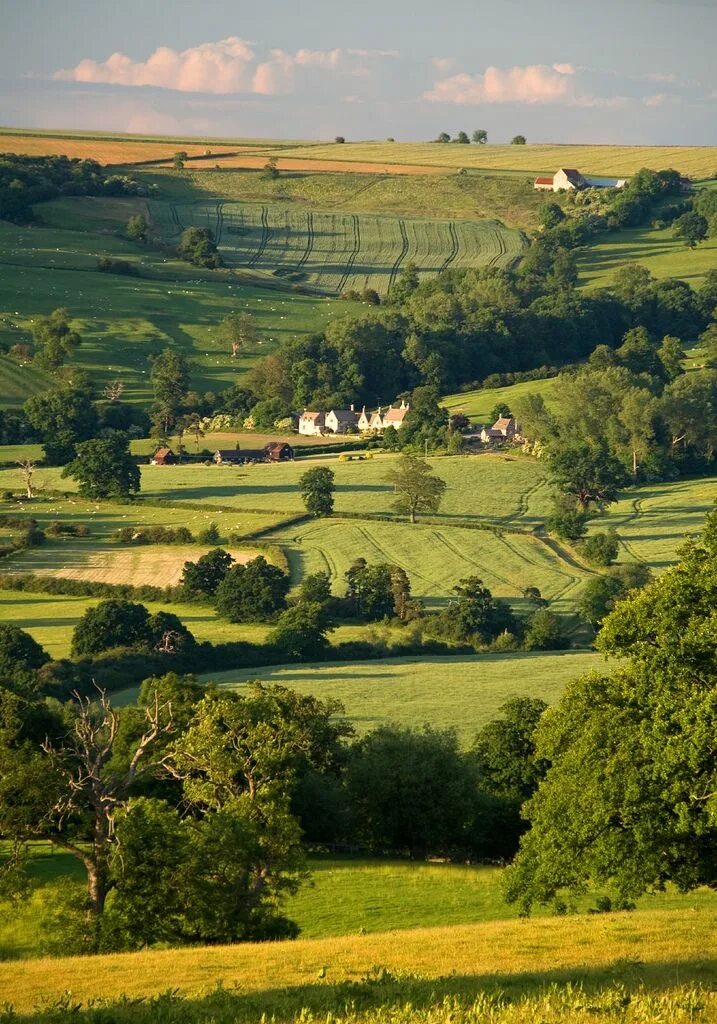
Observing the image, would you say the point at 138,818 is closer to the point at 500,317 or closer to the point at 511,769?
the point at 511,769

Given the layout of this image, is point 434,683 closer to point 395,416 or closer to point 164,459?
point 164,459

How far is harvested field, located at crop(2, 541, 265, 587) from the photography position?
7962 cm

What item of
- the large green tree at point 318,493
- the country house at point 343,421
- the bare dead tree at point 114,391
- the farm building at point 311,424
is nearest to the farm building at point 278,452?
the country house at point 343,421

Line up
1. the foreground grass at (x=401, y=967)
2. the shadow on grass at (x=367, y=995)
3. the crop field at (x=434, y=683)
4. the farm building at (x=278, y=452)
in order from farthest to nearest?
the farm building at (x=278, y=452) < the crop field at (x=434, y=683) < the foreground grass at (x=401, y=967) < the shadow on grass at (x=367, y=995)

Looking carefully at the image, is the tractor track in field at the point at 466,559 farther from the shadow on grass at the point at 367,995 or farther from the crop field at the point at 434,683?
the shadow on grass at the point at 367,995

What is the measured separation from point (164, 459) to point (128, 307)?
47.2m

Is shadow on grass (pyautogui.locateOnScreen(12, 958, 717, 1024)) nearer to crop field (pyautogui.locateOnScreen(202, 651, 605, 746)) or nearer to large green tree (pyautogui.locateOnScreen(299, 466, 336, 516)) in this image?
crop field (pyautogui.locateOnScreen(202, 651, 605, 746))

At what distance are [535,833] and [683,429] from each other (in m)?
94.0

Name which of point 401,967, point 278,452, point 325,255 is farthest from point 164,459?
point 401,967

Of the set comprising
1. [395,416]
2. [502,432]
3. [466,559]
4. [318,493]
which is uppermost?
[395,416]

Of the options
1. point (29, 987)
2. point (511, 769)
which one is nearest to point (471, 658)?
point (511, 769)

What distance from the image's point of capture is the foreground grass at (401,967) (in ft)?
67.3

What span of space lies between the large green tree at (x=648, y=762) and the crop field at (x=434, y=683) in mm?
22064

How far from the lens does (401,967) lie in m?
24.1
